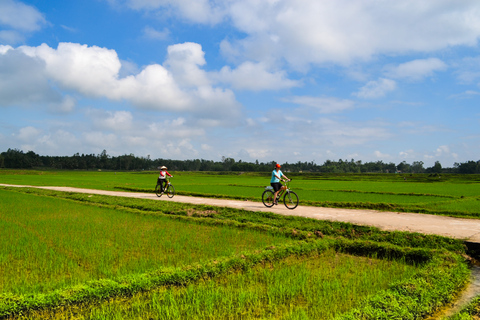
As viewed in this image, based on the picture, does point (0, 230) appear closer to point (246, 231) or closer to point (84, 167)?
point (246, 231)

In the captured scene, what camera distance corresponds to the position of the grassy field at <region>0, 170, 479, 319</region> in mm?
4324

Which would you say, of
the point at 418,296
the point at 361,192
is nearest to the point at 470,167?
the point at 361,192

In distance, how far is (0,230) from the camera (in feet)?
32.1

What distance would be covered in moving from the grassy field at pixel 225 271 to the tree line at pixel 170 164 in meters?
122

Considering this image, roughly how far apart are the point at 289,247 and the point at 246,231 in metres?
2.59

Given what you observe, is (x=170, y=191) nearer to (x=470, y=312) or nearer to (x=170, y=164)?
(x=470, y=312)

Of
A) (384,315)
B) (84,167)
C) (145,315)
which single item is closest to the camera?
(384,315)

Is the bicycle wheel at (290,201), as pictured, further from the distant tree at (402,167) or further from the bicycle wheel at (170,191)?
the distant tree at (402,167)

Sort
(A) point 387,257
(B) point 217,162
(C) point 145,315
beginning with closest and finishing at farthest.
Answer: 1. (C) point 145,315
2. (A) point 387,257
3. (B) point 217,162

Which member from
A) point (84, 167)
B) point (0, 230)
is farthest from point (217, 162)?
point (0, 230)

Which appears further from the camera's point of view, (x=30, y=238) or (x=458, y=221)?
(x=458, y=221)

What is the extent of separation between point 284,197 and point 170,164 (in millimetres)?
157102

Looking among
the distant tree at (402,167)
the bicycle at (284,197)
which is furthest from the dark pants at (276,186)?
the distant tree at (402,167)

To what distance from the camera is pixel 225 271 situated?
604 centimetres
